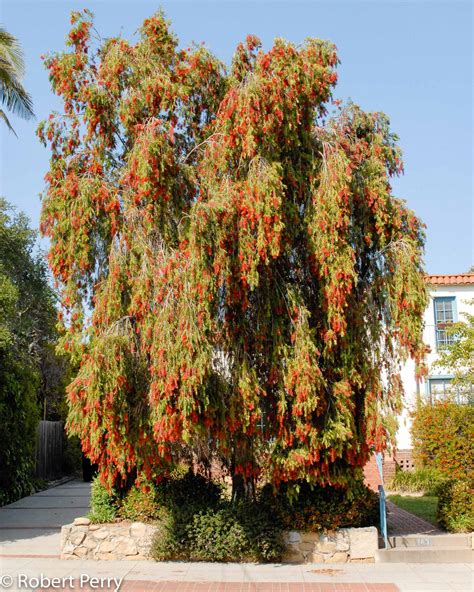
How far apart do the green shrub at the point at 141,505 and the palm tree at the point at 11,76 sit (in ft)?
29.4

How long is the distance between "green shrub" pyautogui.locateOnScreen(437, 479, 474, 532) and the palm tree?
12.1 metres

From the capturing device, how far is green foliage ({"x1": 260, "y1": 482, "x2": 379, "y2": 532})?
11.1m

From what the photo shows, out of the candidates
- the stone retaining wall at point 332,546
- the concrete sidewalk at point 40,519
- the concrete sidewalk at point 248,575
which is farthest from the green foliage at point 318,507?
the concrete sidewalk at point 40,519

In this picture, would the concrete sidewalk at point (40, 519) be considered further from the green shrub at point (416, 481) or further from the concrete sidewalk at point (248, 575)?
the green shrub at point (416, 481)

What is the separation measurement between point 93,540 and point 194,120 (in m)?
7.28

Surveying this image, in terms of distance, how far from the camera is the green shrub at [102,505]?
11.5 metres

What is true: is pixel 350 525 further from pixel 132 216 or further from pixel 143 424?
pixel 132 216

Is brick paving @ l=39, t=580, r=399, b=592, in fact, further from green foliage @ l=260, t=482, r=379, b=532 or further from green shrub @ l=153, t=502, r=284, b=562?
green foliage @ l=260, t=482, r=379, b=532

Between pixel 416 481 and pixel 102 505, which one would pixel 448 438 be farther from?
pixel 102 505

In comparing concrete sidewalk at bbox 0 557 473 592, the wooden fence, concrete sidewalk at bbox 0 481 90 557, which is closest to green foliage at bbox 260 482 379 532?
concrete sidewalk at bbox 0 557 473 592

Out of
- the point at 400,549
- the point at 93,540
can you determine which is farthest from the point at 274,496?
the point at 93,540

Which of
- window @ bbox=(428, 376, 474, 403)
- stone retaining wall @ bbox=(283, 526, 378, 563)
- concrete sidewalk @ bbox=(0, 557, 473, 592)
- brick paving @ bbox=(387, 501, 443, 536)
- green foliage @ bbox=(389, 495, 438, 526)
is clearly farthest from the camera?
window @ bbox=(428, 376, 474, 403)

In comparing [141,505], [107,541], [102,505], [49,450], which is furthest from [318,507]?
[49,450]

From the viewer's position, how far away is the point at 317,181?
11070 mm
